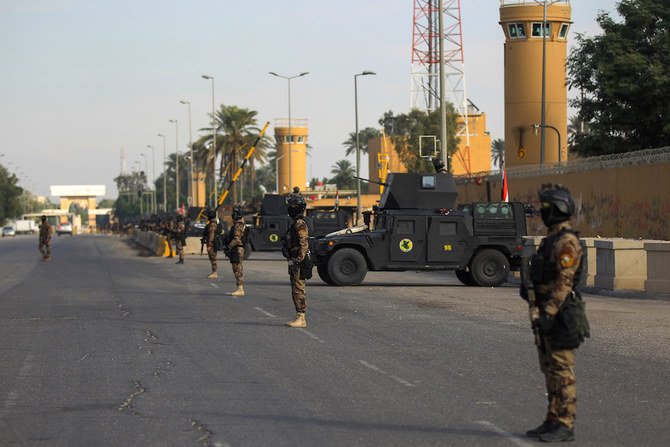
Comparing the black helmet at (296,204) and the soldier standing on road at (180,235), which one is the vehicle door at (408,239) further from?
the soldier standing on road at (180,235)

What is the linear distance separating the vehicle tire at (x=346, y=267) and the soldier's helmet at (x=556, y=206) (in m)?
18.2

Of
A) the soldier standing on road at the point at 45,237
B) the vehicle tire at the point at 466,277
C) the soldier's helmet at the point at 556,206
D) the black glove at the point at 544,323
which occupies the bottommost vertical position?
the vehicle tire at the point at 466,277

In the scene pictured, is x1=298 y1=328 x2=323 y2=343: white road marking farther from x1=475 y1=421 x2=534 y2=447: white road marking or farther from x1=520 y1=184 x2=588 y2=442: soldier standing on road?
x1=520 y1=184 x2=588 y2=442: soldier standing on road

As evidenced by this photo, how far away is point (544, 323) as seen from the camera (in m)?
8.08

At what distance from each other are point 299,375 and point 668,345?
5.46 m

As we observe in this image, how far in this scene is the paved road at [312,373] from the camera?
8.59m

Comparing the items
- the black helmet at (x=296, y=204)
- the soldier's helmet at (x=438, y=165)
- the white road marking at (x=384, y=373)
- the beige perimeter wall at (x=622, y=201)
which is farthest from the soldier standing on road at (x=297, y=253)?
the beige perimeter wall at (x=622, y=201)

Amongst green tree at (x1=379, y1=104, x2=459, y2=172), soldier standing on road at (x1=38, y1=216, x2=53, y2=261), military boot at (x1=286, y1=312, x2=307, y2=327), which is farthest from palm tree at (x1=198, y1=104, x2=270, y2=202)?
military boot at (x1=286, y1=312, x2=307, y2=327)

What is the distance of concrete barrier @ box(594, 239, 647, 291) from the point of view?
24578 mm

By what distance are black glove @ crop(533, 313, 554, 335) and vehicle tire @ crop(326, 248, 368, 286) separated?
723 inches

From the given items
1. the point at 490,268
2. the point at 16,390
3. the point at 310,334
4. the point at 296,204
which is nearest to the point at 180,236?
the point at 490,268

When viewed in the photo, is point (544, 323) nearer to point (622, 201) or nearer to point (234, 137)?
point (622, 201)

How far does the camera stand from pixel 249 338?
1505cm

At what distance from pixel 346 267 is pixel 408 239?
1559mm
